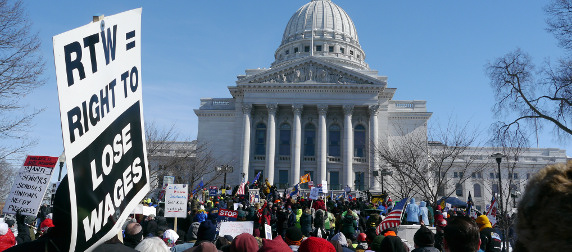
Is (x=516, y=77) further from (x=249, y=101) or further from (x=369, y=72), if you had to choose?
(x=369, y=72)

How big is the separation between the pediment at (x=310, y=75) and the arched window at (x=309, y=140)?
5748 mm

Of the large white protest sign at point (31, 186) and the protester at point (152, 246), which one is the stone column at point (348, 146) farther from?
the protester at point (152, 246)

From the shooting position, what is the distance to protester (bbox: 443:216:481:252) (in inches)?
172

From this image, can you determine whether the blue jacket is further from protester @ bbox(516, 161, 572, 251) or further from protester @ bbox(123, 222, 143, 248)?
protester @ bbox(516, 161, 572, 251)

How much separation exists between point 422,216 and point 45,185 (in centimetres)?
1203

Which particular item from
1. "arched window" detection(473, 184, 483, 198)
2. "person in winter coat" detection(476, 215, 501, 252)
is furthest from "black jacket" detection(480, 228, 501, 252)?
"arched window" detection(473, 184, 483, 198)

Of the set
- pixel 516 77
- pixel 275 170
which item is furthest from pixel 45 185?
pixel 275 170

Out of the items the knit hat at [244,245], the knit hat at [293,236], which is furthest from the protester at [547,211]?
the knit hat at [293,236]

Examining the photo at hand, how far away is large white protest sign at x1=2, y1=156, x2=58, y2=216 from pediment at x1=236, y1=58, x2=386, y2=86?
143 ft

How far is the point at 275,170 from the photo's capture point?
5200 centimetres

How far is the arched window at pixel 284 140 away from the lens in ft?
175

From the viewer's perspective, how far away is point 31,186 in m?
8.86

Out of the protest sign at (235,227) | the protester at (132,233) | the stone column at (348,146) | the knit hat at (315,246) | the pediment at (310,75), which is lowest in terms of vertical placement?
the protest sign at (235,227)

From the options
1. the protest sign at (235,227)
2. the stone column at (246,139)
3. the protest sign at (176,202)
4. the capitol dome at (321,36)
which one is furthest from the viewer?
the capitol dome at (321,36)
